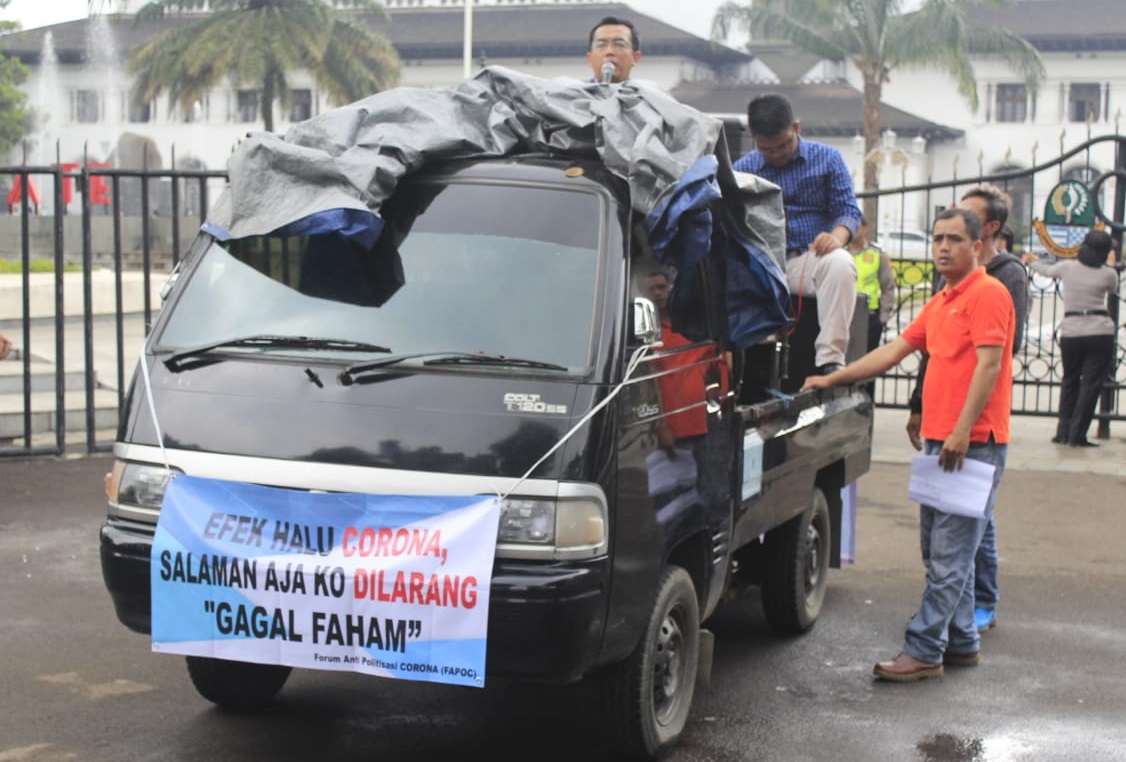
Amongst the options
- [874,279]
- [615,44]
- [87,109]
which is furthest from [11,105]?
[615,44]

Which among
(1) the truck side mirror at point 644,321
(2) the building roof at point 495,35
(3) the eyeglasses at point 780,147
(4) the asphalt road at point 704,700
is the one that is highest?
(2) the building roof at point 495,35

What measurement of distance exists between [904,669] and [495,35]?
68602 millimetres

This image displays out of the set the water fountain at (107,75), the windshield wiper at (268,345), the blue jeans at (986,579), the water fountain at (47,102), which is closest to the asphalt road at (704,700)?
the blue jeans at (986,579)

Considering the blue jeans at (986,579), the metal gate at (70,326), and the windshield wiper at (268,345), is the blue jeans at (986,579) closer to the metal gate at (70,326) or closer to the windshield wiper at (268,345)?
the windshield wiper at (268,345)

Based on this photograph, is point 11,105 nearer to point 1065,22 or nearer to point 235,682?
point 1065,22

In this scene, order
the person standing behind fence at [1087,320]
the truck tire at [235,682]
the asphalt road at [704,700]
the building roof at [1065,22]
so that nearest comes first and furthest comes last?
the asphalt road at [704,700] → the truck tire at [235,682] → the person standing behind fence at [1087,320] → the building roof at [1065,22]

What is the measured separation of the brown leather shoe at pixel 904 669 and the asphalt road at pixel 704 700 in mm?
49

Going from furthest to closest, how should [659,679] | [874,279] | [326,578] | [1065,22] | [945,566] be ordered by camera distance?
[1065,22], [874,279], [945,566], [659,679], [326,578]

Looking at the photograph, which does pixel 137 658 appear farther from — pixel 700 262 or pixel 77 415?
pixel 77 415

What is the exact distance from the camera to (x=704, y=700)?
6.23m

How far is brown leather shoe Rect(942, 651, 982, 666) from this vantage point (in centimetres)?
686

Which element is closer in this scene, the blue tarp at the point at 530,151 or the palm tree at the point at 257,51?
the blue tarp at the point at 530,151

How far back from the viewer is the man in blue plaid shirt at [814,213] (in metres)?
7.40

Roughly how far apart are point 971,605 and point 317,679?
283 cm
